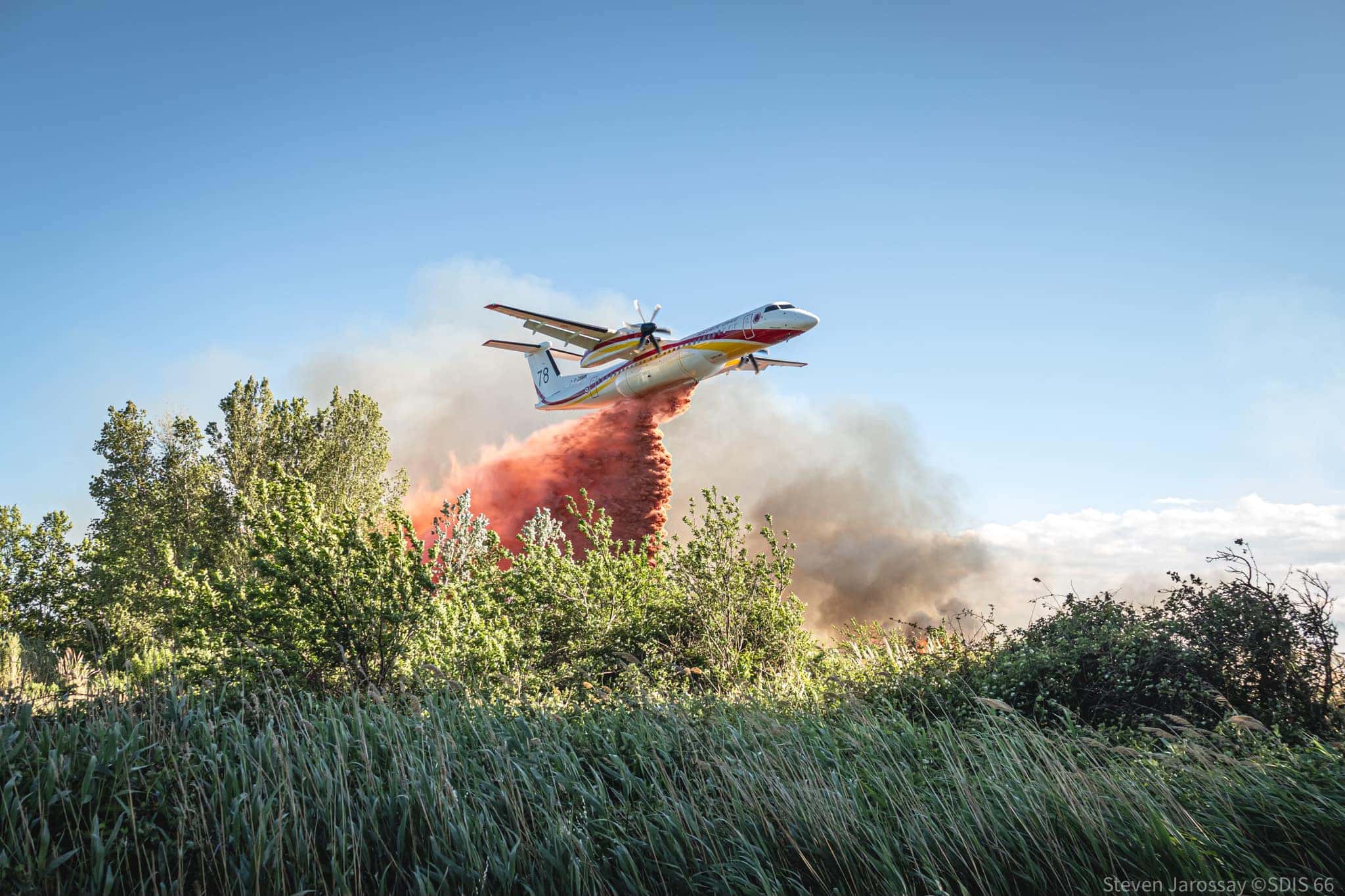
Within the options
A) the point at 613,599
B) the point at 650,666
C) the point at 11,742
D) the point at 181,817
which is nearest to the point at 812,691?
the point at 650,666

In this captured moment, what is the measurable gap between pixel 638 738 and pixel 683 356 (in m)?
19.7

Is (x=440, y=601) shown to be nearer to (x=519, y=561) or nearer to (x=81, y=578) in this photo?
(x=519, y=561)

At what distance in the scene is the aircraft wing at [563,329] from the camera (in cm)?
2767

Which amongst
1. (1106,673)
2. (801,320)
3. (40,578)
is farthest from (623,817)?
(40,578)

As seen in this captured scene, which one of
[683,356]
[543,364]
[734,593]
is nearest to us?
[734,593]

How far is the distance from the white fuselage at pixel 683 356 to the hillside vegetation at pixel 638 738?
1013 cm

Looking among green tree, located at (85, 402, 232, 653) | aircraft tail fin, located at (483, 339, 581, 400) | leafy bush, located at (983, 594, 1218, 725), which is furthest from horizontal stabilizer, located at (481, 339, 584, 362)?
leafy bush, located at (983, 594, 1218, 725)

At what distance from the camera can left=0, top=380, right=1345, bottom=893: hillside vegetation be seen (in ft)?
18.1

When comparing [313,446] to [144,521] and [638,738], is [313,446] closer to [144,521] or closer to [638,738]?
[144,521]

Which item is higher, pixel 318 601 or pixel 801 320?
pixel 801 320

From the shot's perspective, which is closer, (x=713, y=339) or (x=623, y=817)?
(x=623, y=817)

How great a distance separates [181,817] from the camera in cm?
557

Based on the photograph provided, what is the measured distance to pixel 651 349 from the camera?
27.9 metres

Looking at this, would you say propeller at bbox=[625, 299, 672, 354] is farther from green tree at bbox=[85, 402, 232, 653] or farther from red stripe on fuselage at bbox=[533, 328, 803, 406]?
green tree at bbox=[85, 402, 232, 653]
